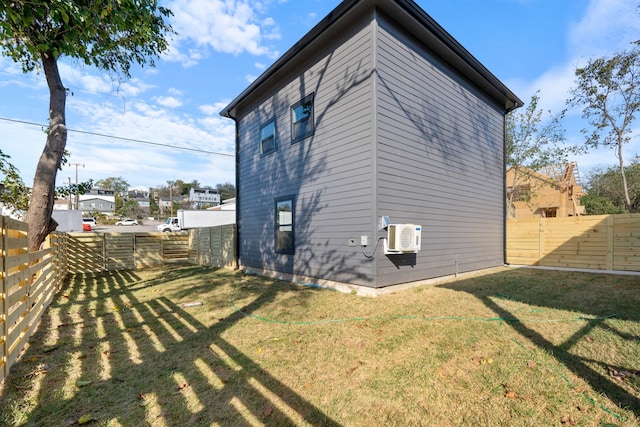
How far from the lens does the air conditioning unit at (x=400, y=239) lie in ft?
18.0

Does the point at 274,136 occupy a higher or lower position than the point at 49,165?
higher

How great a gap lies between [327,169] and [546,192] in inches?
780

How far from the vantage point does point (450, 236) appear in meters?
7.42

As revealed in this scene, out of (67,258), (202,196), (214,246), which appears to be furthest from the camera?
(202,196)

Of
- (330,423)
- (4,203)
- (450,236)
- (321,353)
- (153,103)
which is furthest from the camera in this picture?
(153,103)

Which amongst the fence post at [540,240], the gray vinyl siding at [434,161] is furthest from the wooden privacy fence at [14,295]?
the fence post at [540,240]

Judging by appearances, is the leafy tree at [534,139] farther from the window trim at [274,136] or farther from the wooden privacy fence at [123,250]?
the wooden privacy fence at [123,250]

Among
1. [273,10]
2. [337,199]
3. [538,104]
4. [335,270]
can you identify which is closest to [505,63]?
[538,104]

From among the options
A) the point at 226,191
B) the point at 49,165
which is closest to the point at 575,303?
the point at 49,165

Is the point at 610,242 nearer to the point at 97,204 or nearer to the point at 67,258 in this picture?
the point at 67,258

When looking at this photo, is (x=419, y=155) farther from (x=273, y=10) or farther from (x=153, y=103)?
(x=153, y=103)

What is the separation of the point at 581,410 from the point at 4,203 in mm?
12849

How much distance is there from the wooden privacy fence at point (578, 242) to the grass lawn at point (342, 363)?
3506 mm

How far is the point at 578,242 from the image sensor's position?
8562 mm
